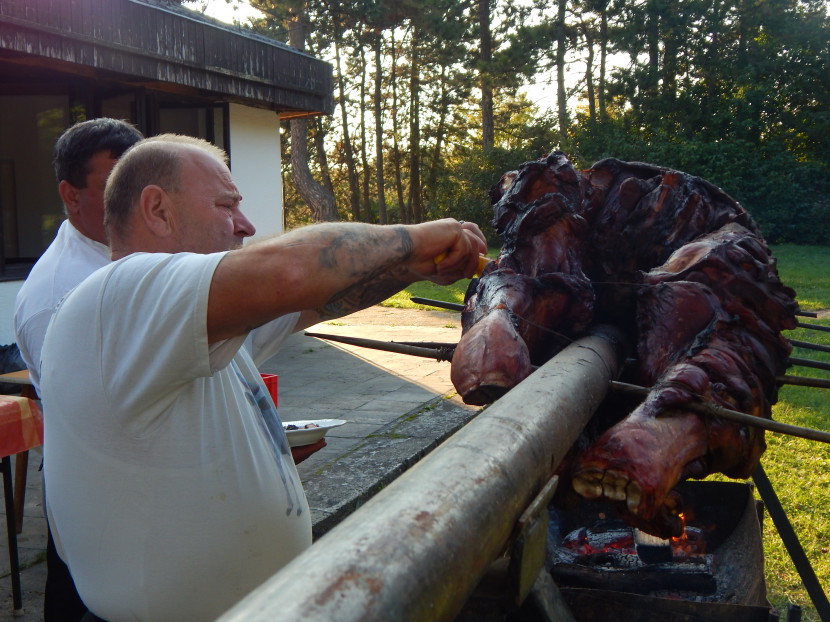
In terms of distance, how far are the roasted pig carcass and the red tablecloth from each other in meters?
2.25

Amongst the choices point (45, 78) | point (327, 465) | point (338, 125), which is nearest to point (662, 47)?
point (338, 125)

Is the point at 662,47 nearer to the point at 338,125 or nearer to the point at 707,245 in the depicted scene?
the point at 338,125

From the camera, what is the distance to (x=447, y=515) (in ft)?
3.73

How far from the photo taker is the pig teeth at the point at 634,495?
1723 mm

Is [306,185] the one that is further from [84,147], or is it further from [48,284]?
[48,284]

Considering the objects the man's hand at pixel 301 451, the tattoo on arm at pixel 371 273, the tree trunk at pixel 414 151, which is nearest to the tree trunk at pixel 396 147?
the tree trunk at pixel 414 151

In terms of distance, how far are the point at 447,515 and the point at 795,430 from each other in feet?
3.46

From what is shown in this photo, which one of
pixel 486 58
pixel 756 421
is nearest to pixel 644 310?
pixel 756 421

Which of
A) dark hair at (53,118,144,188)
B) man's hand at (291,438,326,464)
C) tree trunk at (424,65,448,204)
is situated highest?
tree trunk at (424,65,448,204)

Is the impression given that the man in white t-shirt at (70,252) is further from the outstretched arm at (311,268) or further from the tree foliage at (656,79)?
the tree foliage at (656,79)

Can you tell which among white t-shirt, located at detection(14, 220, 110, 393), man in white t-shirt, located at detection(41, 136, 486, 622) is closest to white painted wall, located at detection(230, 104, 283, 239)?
white t-shirt, located at detection(14, 220, 110, 393)

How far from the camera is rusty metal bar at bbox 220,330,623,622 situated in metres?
0.92

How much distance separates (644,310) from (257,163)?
9.29m

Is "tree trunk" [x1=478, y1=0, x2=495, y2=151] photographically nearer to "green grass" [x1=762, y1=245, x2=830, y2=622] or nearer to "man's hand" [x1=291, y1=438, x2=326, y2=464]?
"green grass" [x1=762, y1=245, x2=830, y2=622]
